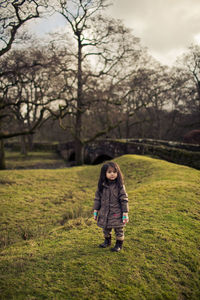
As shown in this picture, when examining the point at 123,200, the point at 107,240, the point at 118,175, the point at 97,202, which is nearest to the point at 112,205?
the point at 123,200

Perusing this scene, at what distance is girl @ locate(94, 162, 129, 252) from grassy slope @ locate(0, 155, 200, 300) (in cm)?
41

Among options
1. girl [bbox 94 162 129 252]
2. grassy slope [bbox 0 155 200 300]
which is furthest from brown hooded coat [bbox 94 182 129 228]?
grassy slope [bbox 0 155 200 300]

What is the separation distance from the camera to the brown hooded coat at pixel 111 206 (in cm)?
375

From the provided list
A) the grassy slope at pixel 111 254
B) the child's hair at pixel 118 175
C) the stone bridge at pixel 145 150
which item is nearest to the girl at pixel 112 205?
the child's hair at pixel 118 175

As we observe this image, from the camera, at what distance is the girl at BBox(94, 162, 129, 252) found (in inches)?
147

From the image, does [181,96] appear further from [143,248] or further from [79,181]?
[143,248]

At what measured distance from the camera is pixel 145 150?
15633 mm

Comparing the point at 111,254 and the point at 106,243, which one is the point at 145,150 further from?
the point at 111,254

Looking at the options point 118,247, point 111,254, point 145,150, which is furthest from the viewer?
point 145,150

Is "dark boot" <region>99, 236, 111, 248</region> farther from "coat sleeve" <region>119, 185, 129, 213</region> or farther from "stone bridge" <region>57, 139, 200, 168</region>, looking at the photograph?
"stone bridge" <region>57, 139, 200, 168</region>

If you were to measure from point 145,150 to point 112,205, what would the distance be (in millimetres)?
12344

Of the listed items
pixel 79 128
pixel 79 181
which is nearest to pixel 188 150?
pixel 79 181

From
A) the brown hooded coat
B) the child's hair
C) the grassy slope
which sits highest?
the child's hair

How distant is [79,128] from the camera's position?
19.8 metres
